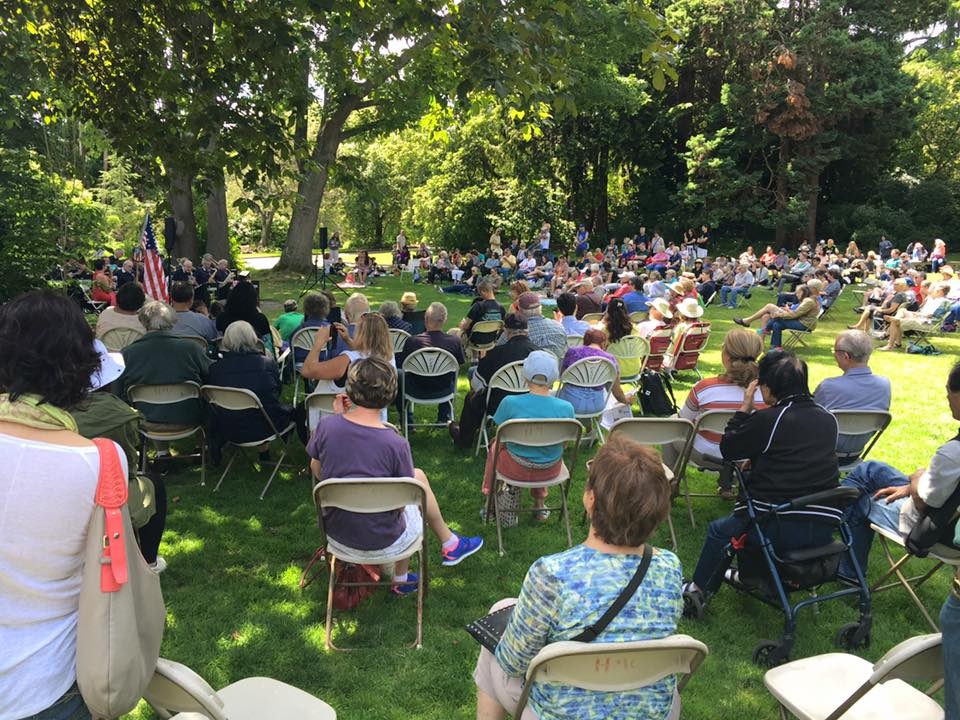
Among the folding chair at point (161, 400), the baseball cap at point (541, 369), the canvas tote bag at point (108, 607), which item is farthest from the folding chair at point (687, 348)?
the canvas tote bag at point (108, 607)

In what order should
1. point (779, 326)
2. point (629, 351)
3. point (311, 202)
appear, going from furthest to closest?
point (311, 202), point (779, 326), point (629, 351)

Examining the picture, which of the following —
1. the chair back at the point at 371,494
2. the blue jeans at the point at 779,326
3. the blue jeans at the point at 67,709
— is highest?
the blue jeans at the point at 67,709

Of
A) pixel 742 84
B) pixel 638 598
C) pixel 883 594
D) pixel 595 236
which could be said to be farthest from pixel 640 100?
pixel 638 598

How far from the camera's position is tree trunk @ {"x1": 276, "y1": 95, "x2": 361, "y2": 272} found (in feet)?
70.1

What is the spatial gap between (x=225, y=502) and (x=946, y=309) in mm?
14133

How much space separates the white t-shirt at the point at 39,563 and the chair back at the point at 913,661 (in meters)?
2.38

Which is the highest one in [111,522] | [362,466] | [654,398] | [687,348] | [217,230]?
[217,230]

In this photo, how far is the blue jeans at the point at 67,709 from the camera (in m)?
1.72

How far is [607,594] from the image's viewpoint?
1996 millimetres

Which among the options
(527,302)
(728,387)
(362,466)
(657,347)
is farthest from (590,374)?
(362,466)

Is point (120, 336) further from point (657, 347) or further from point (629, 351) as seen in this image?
point (657, 347)

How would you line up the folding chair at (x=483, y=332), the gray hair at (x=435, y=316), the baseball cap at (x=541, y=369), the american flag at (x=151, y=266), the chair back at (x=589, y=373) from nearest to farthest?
the baseball cap at (x=541, y=369), the chair back at (x=589, y=373), the gray hair at (x=435, y=316), the folding chair at (x=483, y=332), the american flag at (x=151, y=266)

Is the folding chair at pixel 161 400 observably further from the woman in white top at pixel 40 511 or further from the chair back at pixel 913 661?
the chair back at pixel 913 661

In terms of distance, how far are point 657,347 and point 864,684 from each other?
6171mm
